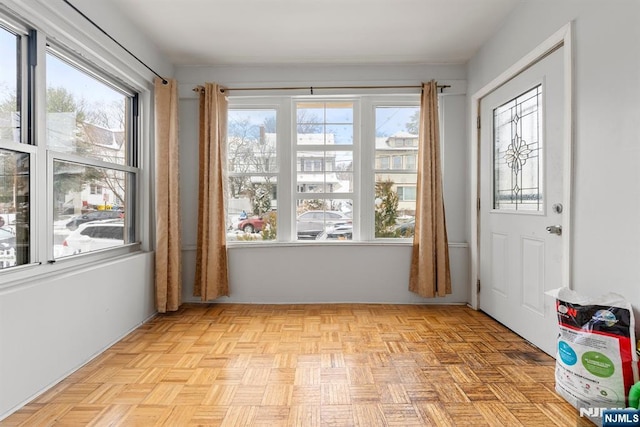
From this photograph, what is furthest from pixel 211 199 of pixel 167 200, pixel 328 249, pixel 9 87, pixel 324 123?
pixel 9 87

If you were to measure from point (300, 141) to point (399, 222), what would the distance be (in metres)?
1.38

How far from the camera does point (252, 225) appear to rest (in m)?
3.90

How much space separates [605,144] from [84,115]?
3.35 metres

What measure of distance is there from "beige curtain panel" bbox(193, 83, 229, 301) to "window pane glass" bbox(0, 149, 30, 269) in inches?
65.1

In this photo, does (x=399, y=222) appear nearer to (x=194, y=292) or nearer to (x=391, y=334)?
(x=391, y=334)

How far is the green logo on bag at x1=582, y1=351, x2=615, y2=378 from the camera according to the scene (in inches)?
67.2

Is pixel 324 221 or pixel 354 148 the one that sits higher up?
pixel 354 148

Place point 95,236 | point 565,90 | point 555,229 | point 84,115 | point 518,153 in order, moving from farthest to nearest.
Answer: point 518,153 → point 95,236 → point 84,115 → point 555,229 → point 565,90

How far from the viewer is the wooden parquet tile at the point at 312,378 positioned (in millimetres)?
1826

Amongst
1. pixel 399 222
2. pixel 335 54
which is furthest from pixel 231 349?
pixel 335 54

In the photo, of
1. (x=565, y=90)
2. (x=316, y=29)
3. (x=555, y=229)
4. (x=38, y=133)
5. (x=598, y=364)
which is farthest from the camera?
(x=316, y=29)

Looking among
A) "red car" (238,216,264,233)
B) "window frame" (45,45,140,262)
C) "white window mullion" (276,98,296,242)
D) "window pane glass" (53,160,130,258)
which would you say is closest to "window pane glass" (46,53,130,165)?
"window frame" (45,45,140,262)

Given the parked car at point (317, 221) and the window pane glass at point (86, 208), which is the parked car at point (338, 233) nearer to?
the parked car at point (317, 221)

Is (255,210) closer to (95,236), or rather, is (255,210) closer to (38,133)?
(95,236)
